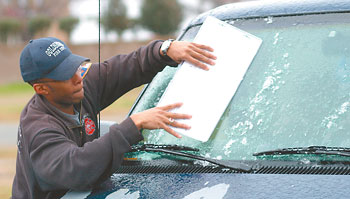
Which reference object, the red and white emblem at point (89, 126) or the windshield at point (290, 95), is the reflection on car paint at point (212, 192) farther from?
the red and white emblem at point (89, 126)

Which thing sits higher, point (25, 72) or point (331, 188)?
point (331, 188)

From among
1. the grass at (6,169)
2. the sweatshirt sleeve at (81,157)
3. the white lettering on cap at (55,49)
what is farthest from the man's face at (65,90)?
the grass at (6,169)

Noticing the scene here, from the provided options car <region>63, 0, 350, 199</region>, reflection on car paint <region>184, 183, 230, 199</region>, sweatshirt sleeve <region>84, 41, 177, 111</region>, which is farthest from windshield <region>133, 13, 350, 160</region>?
sweatshirt sleeve <region>84, 41, 177, 111</region>

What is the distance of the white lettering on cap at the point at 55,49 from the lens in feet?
7.89

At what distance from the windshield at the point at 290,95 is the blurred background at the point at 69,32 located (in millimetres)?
554

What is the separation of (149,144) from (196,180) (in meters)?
0.38

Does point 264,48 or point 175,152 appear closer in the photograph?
point 175,152

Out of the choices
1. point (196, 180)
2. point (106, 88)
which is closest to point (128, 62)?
point (106, 88)

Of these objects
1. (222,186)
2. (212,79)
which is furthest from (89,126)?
(222,186)

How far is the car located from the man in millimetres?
105

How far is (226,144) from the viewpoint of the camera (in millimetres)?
2395

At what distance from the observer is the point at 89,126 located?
2576mm

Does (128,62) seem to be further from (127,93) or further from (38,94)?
(38,94)

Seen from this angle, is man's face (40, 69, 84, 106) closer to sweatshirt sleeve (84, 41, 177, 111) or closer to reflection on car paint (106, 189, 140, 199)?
sweatshirt sleeve (84, 41, 177, 111)
